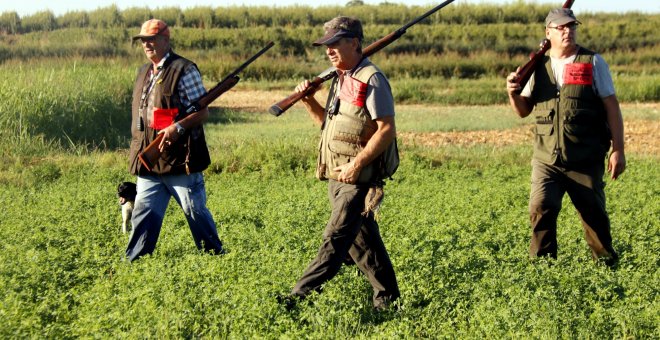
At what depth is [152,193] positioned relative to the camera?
24.5ft

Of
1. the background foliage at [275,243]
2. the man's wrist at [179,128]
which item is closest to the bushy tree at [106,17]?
the background foliage at [275,243]

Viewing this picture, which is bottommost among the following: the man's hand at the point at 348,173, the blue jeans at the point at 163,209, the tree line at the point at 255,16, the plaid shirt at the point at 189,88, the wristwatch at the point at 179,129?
the tree line at the point at 255,16

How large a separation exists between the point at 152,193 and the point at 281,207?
2.53 metres

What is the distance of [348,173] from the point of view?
6.05 metres

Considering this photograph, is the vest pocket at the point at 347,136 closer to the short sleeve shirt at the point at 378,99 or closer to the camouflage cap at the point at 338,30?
the short sleeve shirt at the point at 378,99

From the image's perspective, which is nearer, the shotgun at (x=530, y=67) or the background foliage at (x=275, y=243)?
the background foliage at (x=275, y=243)

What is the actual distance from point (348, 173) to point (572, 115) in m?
1.88

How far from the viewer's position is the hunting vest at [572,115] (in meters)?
6.90

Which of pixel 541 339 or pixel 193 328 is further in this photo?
pixel 193 328

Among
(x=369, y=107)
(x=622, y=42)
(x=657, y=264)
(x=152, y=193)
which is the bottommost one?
(x=622, y=42)

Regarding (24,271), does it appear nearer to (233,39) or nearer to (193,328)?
(193,328)

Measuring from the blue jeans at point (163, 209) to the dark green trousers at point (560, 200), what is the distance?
2.41 meters

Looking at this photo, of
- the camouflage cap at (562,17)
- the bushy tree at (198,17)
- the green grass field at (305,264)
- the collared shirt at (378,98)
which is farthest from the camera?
the bushy tree at (198,17)

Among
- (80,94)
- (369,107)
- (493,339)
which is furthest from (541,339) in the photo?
(80,94)
